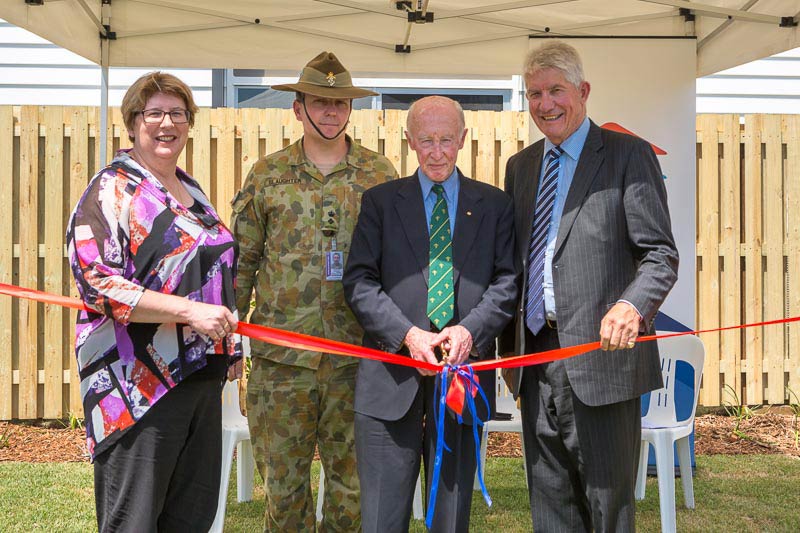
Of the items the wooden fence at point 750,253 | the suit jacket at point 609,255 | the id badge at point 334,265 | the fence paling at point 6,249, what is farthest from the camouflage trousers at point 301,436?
the wooden fence at point 750,253

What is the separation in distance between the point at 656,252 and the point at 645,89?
10.4ft

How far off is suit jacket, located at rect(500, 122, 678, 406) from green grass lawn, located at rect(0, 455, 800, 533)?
231cm

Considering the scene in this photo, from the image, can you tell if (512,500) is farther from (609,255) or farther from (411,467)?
(609,255)

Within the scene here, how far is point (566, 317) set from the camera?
Answer: 3232mm

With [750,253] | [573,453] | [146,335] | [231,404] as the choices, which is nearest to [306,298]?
[146,335]

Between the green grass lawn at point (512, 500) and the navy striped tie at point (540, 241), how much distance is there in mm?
2330

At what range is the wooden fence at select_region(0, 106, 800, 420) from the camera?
751 centimetres

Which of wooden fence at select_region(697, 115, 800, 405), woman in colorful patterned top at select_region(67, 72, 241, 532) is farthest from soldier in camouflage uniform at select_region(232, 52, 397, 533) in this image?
wooden fence at select_region(697, 115, 800, 405)

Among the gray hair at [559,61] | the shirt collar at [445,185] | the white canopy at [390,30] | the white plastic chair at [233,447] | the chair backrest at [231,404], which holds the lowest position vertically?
the white plastic chair at [233,447]

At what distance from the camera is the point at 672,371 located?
573 centimetres

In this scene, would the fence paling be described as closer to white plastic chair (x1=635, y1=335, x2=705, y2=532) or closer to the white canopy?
the white canopy

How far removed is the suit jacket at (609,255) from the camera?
126 inches

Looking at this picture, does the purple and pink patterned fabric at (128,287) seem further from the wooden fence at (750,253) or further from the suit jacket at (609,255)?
the wooden fence at (750,253)

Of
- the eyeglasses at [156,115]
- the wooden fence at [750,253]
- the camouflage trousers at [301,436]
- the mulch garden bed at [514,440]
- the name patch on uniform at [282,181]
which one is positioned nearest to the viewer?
the eyeglasses at [156,115]
